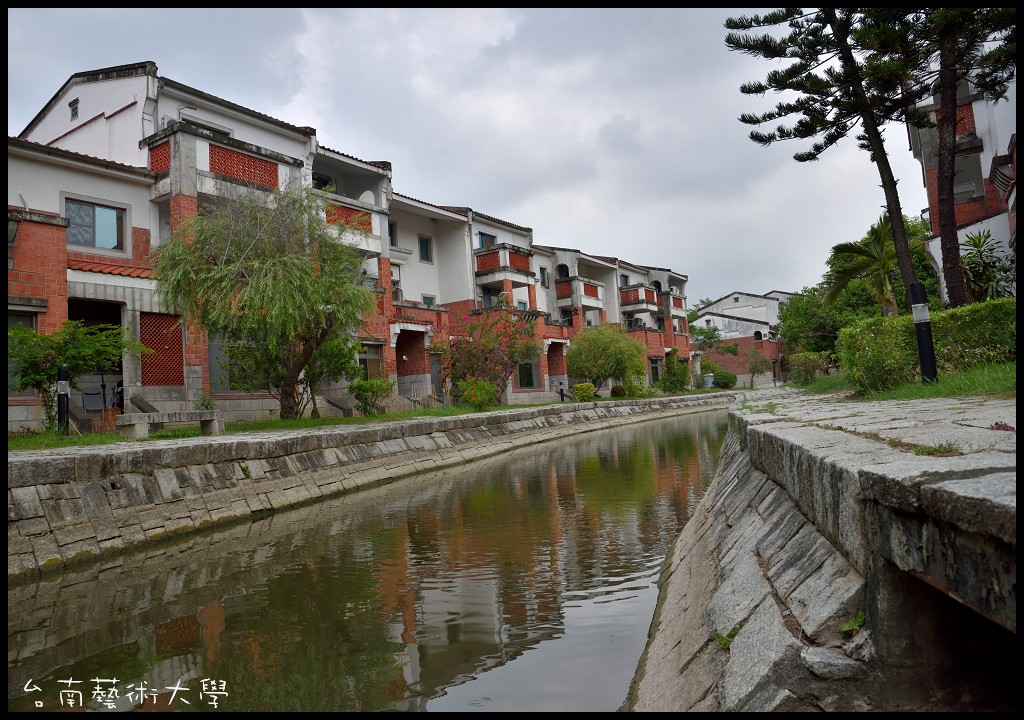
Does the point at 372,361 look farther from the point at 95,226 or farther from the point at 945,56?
the point at 945,56

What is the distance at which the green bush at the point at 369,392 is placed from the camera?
21.4 metres

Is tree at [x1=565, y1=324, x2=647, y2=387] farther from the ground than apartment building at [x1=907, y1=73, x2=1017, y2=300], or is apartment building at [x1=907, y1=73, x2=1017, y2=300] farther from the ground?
apartment building at [x1=907, y1=73, x2=1017, y2=300]

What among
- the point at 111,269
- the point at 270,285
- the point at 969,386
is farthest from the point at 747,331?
the point at 969,386

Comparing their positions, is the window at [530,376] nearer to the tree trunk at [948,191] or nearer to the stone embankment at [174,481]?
the stone embankment at [174,481]

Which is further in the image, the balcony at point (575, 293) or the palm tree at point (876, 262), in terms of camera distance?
the balcony at point (575, 293)

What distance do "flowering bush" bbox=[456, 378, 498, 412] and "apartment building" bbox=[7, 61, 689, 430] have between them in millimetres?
2680

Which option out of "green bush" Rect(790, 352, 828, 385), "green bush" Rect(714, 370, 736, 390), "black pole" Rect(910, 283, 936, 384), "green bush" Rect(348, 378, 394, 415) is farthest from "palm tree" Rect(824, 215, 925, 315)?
"green bush" Rect(714, 370, 736, 390)

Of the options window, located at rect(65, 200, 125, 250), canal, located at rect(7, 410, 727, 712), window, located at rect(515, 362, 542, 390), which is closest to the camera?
canal, located at rect(7, 410, 727, 712)

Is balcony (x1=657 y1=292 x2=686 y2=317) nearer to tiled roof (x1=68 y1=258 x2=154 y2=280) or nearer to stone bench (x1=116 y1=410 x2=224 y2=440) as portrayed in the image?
tiled roof (x1=68 y1=258 x2=154 y2=280)

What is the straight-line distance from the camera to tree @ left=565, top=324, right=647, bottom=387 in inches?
1465

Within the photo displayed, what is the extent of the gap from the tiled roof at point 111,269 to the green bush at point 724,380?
46.9 meters

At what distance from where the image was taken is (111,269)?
18172 mm

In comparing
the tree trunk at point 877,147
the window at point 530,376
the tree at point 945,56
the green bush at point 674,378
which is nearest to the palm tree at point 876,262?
the tree trunk at point 877,147

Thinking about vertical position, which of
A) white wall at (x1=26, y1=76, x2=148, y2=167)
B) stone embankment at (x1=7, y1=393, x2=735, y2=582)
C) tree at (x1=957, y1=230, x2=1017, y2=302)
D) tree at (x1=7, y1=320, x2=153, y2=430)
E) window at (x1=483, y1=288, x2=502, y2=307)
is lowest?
stone embankment at (x1=7, y1=393, x2=735, y2=582)
